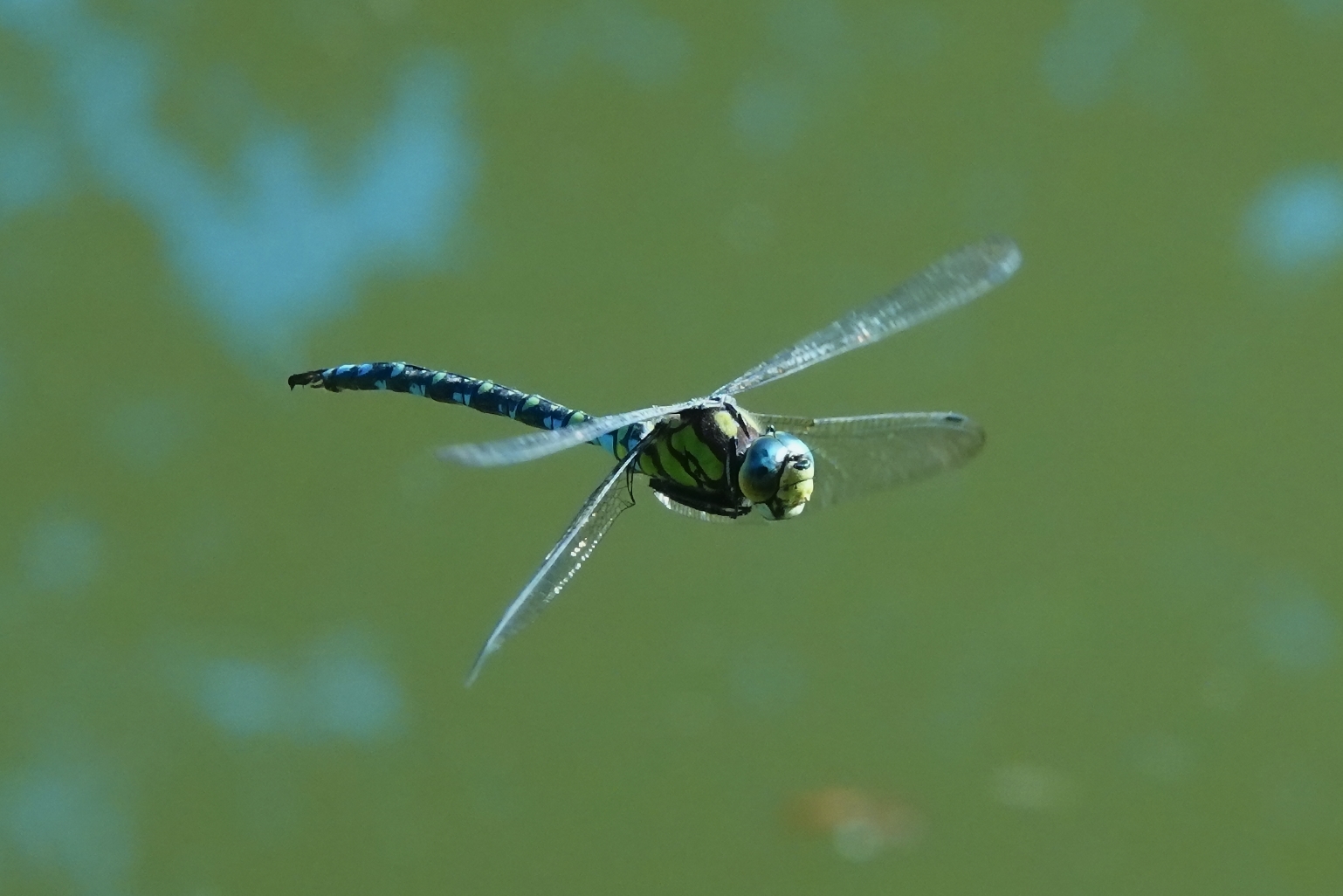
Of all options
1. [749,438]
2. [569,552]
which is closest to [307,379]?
[569,552]

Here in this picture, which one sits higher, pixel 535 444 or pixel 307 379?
pixel 307 379

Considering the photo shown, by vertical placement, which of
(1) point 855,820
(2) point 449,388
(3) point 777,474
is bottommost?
(3) point 777,474

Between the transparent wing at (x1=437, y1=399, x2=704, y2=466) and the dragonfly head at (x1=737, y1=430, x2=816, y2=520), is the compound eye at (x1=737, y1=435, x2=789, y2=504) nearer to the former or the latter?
the dragonfly head at (x1=737, y1=430, x2=816, y2=520)

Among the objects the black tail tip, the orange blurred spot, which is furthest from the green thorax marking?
the orange blurred spot

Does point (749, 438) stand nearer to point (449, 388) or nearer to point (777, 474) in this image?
point (777, 474)

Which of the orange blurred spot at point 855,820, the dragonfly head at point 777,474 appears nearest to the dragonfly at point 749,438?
the dragonfly head at point 777,474

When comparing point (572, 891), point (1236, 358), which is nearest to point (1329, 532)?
point (1236, 358)
